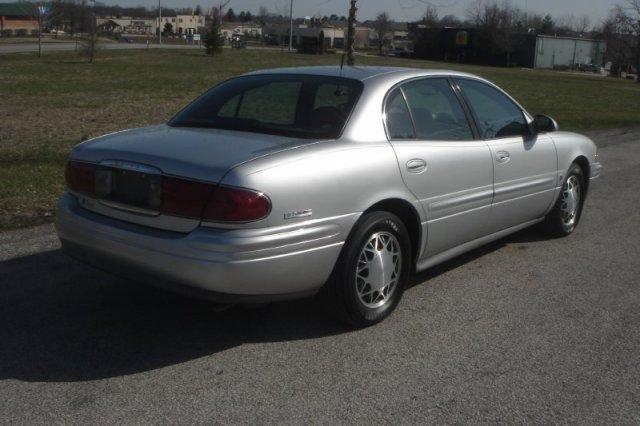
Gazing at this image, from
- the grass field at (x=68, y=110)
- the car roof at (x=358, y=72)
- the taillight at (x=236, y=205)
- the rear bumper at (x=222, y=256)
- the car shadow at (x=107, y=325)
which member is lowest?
the car shadow at (x=107, y=325)

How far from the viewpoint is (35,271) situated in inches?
209

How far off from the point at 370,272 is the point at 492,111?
203cm

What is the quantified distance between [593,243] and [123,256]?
4.41 m

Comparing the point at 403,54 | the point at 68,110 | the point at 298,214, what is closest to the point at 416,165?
the point at 298,214

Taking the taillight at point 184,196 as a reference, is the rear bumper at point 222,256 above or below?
below

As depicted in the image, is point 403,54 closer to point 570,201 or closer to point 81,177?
point 570,201

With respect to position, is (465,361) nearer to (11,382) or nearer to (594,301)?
(594,301)

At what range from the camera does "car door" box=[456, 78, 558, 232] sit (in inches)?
220

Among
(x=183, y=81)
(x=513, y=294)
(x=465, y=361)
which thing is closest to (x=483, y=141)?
(x=513, y=294)

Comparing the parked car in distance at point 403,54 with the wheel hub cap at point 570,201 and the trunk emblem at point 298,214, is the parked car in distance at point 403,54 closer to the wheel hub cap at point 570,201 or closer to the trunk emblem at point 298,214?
the wheel hub cap at point 570,201

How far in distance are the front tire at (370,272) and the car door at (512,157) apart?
47.3 inches

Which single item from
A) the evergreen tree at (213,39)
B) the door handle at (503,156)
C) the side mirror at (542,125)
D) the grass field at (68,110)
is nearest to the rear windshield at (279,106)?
the door handle at (503,156)

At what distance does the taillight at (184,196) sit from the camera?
386 cm

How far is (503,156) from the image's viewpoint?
18.4 ft
